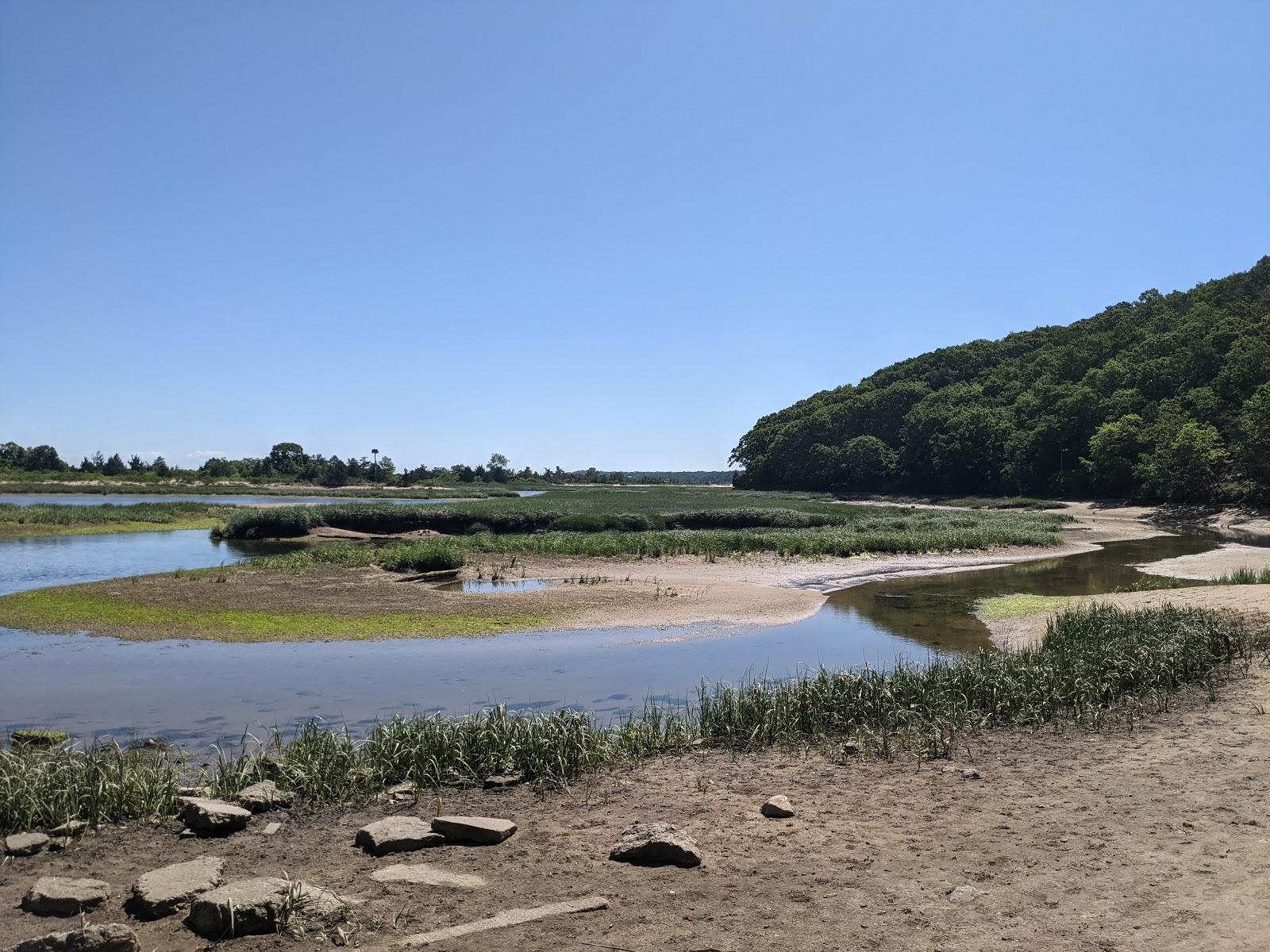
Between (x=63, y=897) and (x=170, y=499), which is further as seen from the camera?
(x=170, y=499)

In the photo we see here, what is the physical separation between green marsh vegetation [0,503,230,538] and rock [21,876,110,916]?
51.0 metres

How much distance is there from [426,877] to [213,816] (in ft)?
7.28

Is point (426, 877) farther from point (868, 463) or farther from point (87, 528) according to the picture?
point (868, 463)

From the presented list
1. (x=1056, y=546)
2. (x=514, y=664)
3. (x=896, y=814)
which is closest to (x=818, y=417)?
(x=1056, y=546)

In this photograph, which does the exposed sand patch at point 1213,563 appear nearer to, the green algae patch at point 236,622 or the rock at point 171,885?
the green algae patch at point 236,622

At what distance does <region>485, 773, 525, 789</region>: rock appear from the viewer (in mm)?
8664

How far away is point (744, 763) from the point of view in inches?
370

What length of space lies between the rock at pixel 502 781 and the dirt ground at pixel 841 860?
0.59ft

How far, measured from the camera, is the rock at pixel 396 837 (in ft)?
22.4

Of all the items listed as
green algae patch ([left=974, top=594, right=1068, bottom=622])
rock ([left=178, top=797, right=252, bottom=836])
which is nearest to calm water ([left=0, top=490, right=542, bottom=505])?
green algae patch ([left=974, top=594, right=1068, bottom=622])

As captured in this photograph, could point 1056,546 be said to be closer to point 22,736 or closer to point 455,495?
point 22,736

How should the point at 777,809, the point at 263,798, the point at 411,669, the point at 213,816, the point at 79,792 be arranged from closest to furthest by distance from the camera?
the point at 213,816 → the point at 777,809 → the point at 79,792 → the point at 263,798 → the point at 411,669

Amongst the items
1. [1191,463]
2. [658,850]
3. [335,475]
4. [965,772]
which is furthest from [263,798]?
[335,475]

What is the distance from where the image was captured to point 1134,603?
19.9 m
